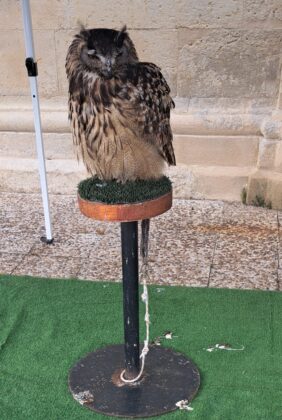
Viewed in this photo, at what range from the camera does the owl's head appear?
183cm

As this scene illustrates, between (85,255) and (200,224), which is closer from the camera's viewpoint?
(85,255)

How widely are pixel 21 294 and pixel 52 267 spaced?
0.35m

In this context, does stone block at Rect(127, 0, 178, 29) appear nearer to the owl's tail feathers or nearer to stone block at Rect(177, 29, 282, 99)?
stone block at Rect(177, 29, 282, 99)

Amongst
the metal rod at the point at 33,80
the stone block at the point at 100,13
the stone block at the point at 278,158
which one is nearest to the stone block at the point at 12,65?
the stone block at the point at 100,13

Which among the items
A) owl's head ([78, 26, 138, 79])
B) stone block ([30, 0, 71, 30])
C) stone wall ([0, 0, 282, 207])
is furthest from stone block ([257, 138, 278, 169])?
owl's head ([78, 26, 138, 79])

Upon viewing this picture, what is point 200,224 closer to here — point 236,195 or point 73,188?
point 236,195

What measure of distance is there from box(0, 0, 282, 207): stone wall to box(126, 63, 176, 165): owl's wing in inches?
81.2

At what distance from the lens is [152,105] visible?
2080 millimetres

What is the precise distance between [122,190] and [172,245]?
174 cm

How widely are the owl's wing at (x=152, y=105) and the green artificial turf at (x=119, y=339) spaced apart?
110cm

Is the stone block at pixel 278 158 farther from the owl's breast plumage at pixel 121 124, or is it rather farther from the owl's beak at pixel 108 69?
the owl's beak at pixel 108 69

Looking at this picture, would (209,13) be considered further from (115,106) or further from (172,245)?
(115,106)

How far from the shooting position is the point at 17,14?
14.2ft

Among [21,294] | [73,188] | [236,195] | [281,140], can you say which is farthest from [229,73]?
[21,294]
